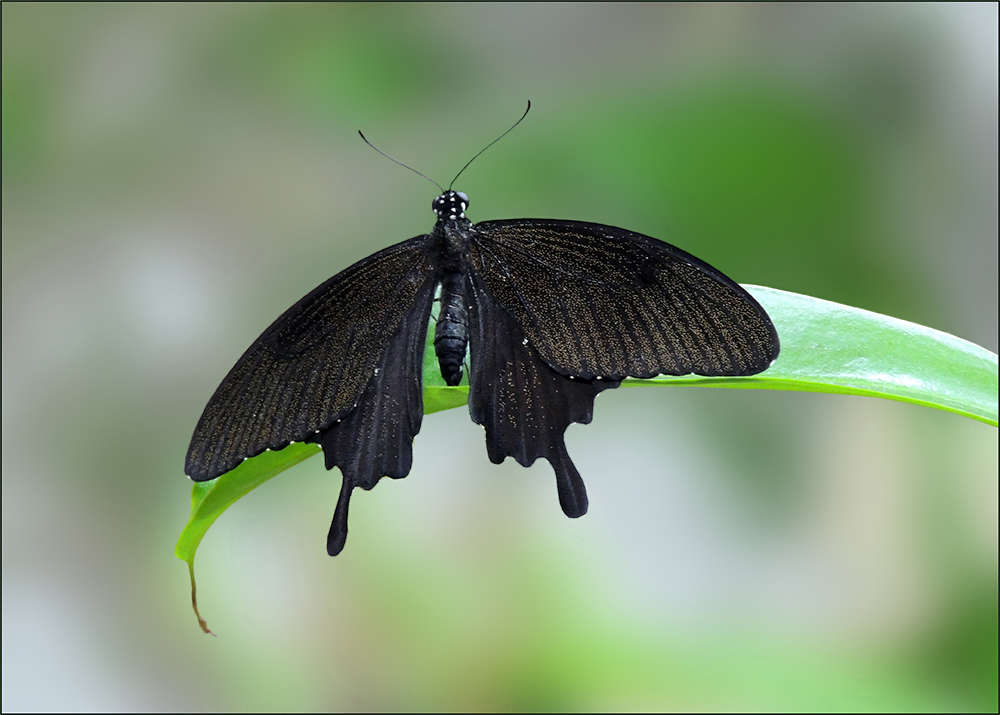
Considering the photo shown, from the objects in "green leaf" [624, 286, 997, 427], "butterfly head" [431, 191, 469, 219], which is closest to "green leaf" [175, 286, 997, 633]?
"green leaf" [624, 286, 997, 427]

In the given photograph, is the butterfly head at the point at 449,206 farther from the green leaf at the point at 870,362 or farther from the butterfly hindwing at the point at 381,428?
the green leaf at the point at 870,362

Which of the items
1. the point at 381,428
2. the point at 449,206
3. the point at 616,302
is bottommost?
the point at 381,428

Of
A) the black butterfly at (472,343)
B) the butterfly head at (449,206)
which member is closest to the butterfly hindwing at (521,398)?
the black butterfly at (472,343)

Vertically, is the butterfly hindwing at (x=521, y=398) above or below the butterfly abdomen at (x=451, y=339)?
below

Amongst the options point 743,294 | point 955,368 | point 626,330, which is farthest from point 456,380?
point 955,368

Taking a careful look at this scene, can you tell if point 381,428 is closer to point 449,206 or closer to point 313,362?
point 313,362

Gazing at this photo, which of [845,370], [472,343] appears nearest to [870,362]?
[845,370]

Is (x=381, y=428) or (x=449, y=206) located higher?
(x=449, y=206)
